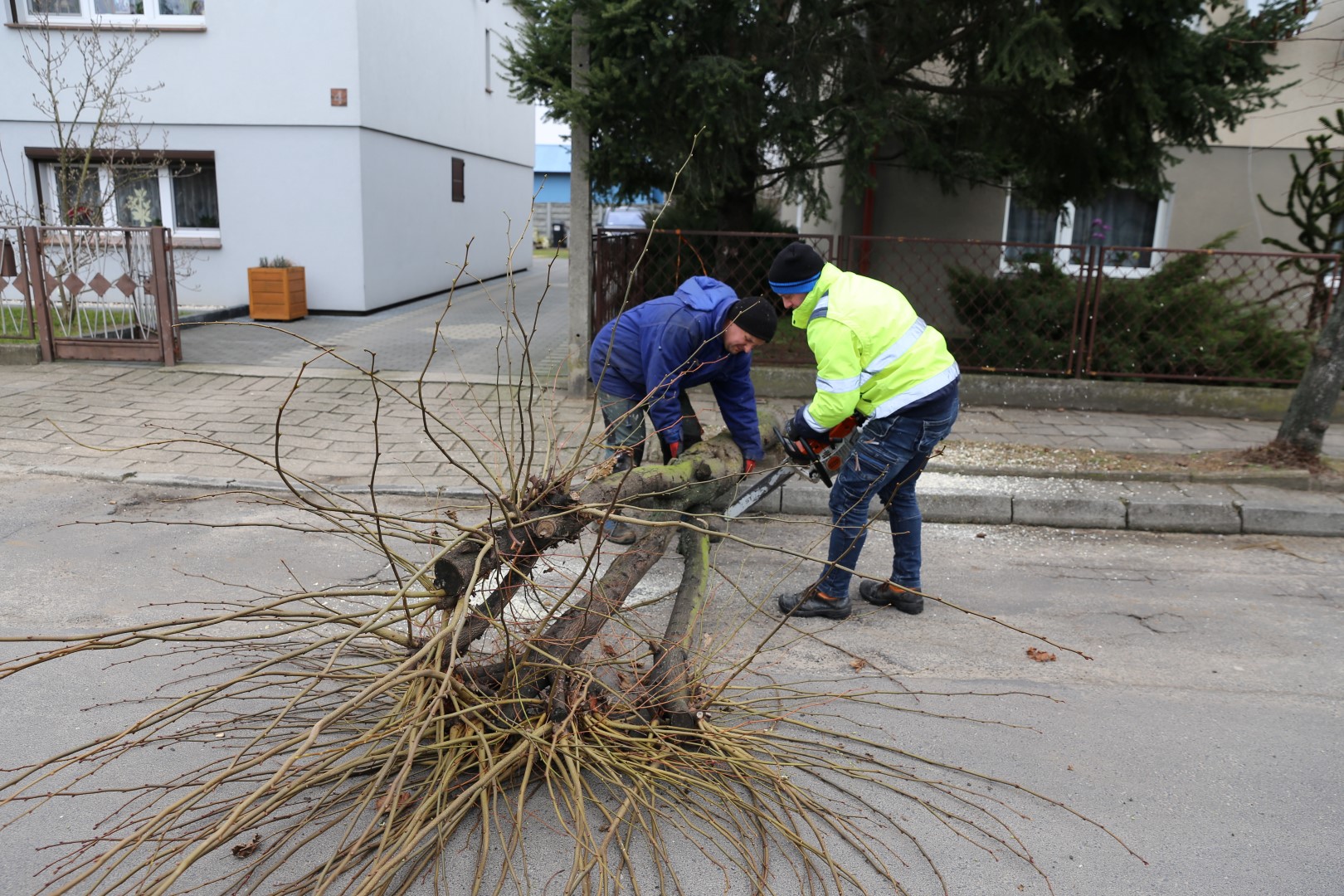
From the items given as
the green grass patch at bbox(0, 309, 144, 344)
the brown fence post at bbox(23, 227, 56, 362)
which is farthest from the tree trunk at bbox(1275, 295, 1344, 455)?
the brown fence post at bbox(23, 227, 56, 362)

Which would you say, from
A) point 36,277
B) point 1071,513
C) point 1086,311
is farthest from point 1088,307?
point 36,277

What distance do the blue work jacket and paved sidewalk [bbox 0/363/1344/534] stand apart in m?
0.43

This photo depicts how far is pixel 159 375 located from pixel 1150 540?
8119 millimetres

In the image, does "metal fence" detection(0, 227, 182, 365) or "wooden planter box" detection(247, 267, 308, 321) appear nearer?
"metal fence" detection(0, 227, 182, 365)

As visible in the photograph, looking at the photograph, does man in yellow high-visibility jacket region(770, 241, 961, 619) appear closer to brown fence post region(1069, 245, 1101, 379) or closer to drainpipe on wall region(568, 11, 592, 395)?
drainpipe on wall region(568, 11, 592, 395)

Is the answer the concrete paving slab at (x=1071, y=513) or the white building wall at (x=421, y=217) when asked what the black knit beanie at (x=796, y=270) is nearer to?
the concrete paving slab at (x=1071, y=513)

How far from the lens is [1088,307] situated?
874 centimetres

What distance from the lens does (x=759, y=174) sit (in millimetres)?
9117

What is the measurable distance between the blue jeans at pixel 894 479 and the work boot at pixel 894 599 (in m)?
0.07

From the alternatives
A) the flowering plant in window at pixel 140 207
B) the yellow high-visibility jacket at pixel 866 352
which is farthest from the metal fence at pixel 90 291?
the yellow high-visibility jacket at pixel 866 352

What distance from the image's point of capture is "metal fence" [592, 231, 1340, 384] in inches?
343

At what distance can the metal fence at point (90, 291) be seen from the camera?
29.1 feet

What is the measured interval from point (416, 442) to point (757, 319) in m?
3.67

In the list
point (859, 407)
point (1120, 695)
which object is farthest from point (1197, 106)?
point (1120, 695)
